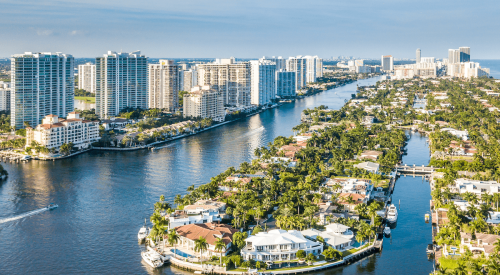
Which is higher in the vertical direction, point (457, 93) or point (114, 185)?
point (457, 93)

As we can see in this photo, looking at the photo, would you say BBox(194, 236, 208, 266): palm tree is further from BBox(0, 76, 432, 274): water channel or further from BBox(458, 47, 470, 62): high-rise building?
BBox(458, 47, 470, 62): high-rise building

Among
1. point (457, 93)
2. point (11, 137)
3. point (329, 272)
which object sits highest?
point (457, 93)

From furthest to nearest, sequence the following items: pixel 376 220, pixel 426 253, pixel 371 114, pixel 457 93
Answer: pixel 457 93 < pixel 371 114 < pixel 376 220 < pixel 426 253

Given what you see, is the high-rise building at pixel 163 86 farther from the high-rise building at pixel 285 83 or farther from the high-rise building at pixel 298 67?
the high-rise building at pixel 298 67

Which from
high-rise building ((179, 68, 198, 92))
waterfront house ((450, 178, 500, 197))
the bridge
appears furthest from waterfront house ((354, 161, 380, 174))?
high-rise building ((179, 68, 198, 92))

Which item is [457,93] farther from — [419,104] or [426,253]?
[426,253]

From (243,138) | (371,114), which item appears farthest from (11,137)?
(371,114)

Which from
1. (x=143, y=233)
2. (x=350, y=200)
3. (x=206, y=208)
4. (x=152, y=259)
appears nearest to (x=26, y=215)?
(x=143, y=233)

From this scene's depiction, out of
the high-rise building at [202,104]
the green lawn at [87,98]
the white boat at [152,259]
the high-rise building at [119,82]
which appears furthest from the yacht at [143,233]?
the green lawn at [87,98]
